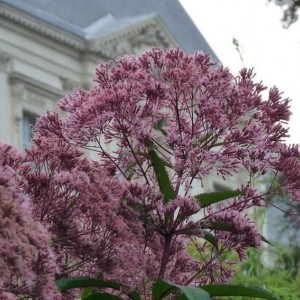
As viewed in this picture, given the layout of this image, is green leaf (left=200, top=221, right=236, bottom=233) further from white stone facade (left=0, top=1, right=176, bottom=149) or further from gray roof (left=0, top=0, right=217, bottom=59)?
gray roof (left=0, top=0, right=217, bottom=59)

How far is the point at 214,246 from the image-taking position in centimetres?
423

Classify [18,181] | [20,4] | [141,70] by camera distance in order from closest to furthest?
1. [18,181]
2. [141,70]
3. [20,4]

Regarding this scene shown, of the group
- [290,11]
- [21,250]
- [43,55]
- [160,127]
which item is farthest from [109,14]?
[21,250]

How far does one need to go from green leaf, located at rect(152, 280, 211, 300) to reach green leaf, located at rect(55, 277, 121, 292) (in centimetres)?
11

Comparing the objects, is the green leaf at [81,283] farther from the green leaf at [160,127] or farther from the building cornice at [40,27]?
the building cornice at [40,27]

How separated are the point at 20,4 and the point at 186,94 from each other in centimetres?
3055

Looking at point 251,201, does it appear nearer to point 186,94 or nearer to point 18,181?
point 186,94

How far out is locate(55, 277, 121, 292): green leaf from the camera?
3.91 m

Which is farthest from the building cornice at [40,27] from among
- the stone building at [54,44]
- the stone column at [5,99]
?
the stone column at [5,99]

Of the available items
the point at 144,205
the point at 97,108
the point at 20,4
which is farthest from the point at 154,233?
the point at 20,4

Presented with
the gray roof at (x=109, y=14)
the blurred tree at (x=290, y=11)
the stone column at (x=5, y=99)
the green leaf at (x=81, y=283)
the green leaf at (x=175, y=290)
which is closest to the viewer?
the green leaf at (x=175, y=290)

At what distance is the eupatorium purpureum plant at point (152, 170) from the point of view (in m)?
3.92

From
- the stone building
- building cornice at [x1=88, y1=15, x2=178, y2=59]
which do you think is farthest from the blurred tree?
building cornice at [x1=88, y1=15, x2=178, y2=59]

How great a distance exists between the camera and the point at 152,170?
420 cm
